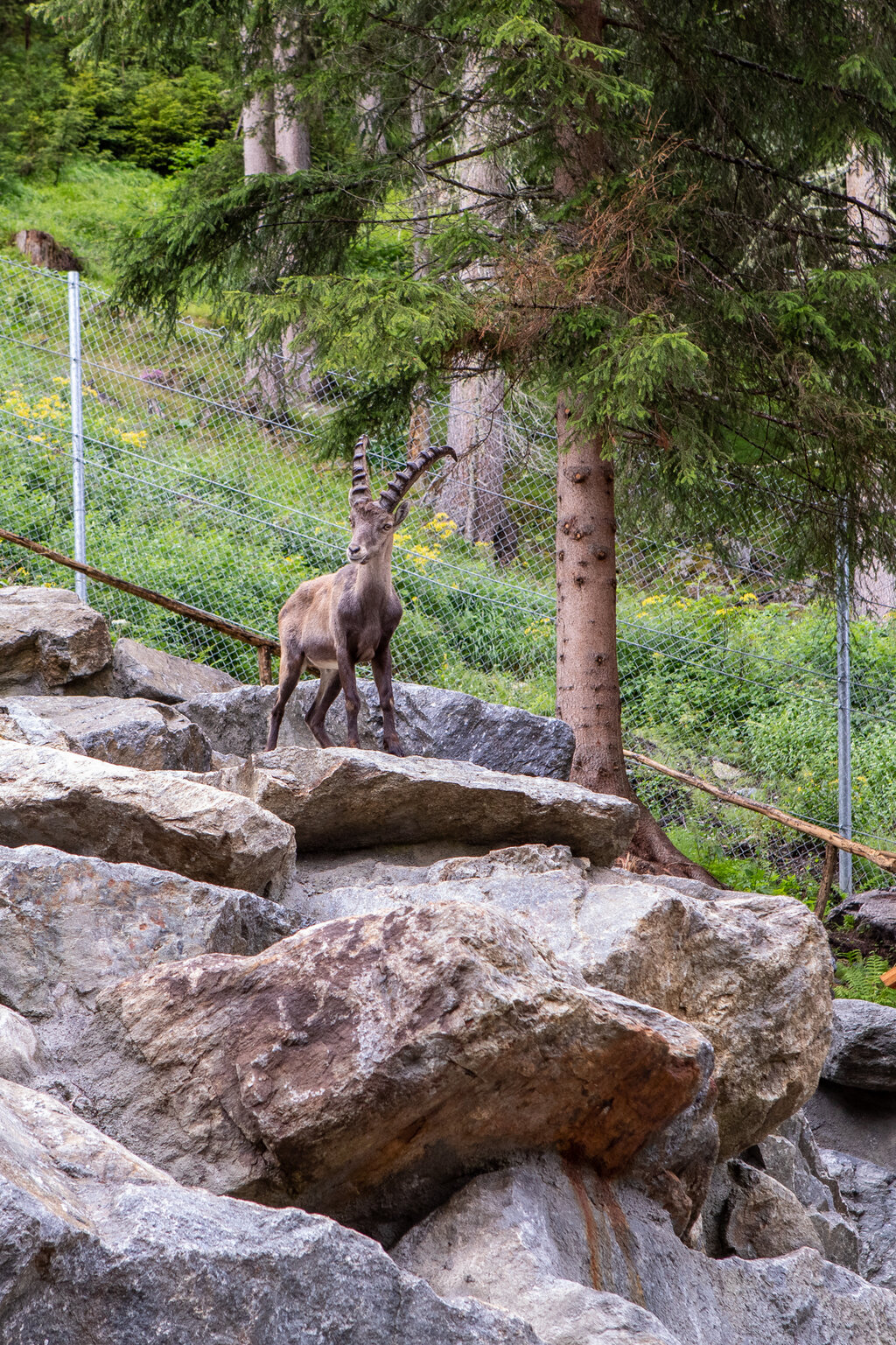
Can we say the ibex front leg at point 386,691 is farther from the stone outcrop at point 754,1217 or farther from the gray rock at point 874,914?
the gray rock at point 874,914

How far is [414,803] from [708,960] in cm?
155

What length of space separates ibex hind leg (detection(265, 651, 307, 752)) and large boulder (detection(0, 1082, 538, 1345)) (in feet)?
16.8

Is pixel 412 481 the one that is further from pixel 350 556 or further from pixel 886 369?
pixel 886 369

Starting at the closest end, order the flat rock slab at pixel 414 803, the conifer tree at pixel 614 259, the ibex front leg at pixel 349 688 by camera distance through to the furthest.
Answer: the flat rock slab at pixel 414 803 → the ibex front leg at pixel 349 688 → the conifer tree at pixel 614 259

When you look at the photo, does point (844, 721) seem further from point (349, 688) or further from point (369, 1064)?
point (369, 1064)

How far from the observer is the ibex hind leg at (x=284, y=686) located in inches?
295

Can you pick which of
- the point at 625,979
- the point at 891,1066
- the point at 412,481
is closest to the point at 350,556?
the point at 412,481

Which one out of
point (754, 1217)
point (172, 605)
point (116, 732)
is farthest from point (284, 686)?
point (754, 1217)

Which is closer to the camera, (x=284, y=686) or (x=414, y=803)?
(x=414, y=803)

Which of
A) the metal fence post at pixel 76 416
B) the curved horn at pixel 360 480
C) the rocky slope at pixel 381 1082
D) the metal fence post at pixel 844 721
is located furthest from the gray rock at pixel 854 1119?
the metal fence post at pixel 76 416

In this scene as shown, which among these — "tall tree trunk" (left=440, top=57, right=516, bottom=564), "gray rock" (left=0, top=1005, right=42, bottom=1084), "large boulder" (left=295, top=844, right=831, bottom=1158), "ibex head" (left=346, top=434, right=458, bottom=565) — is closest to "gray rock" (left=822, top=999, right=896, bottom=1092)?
"large boulder" (left=295, top=844, right=831, bottom=1158)

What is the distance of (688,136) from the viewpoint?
8781mm

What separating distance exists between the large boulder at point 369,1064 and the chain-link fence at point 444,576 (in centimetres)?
642

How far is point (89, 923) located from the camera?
3.42 meters
